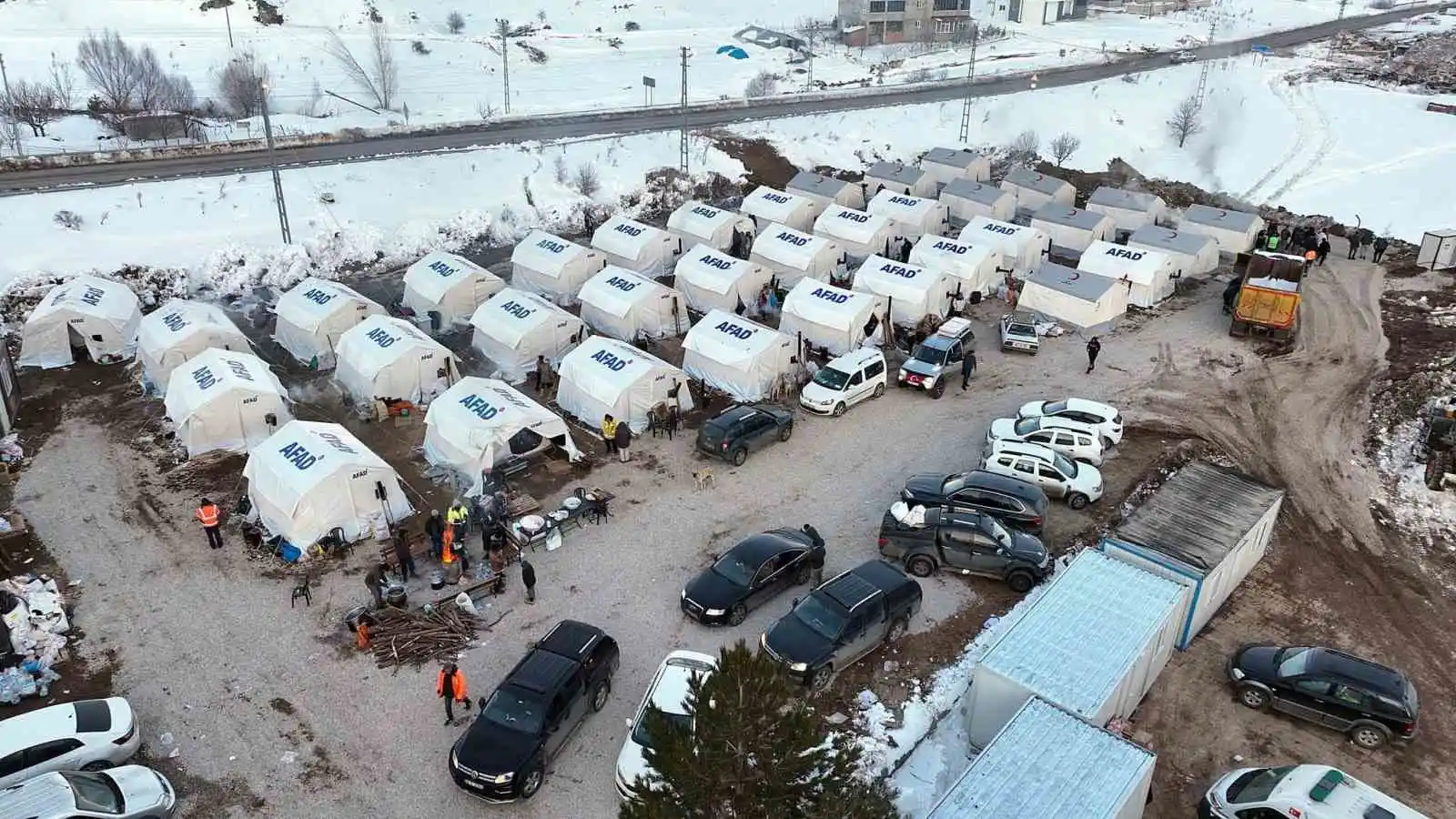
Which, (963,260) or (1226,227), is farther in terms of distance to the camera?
(1226,227)

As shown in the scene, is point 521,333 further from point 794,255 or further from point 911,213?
point 911,213

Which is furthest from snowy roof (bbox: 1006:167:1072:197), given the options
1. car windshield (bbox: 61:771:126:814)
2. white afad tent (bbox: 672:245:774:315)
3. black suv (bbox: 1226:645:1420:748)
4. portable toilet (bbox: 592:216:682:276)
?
car windshield (bbox: 61:771:126:814)

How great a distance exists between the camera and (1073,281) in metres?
27.3

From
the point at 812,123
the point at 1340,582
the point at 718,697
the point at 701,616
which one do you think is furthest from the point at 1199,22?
the point at 718,697

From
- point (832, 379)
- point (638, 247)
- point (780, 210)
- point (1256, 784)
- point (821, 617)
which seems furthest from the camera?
point (780, 210)

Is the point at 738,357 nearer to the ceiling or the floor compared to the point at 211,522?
nearer to the ceiling

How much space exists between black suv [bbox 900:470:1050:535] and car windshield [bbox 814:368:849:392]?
Answer: 14.4 ft

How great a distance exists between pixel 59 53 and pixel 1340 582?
63.9 meters

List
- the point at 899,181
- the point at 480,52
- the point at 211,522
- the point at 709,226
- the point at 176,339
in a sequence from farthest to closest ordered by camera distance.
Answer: the point at 480,52 < the point at 899,181 < the point at 709,226 < the point at 176,339 < the point at 211,522

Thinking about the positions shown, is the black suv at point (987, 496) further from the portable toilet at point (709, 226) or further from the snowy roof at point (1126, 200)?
the snowy roof at point (1126, 200)

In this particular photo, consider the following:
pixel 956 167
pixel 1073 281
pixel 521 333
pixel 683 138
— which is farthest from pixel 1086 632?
pixel 683 138

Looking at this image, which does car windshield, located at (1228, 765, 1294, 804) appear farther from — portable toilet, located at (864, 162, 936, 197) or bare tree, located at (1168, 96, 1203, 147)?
bare tree, located at (1168, 96, 1203, 147)

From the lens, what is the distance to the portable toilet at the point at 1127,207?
3459cm

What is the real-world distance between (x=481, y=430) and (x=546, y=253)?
11117mm
